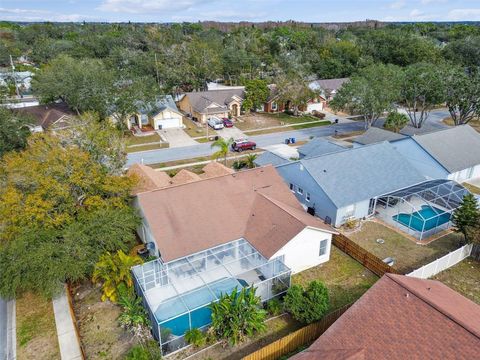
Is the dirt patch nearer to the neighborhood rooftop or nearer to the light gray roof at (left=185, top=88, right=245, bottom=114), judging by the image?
the neighborhood rooftop

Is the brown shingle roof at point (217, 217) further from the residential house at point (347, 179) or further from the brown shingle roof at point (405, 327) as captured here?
the brown shingle roof at point (405, 327)

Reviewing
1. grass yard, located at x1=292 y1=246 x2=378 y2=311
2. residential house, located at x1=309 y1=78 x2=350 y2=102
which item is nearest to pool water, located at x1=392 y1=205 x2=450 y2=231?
grass yard, located at x1=292 y1=246 x2=378 y2=311

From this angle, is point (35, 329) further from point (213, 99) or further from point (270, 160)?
point (213, 99)

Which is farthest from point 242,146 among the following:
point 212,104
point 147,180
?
point 147,180

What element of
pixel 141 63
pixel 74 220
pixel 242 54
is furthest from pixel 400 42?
pixel 74 220

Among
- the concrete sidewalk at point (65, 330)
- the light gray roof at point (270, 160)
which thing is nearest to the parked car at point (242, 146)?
the light gray roof at point (270, 160)

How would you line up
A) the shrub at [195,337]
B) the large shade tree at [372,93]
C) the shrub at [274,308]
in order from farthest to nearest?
the large shade tree at [372,93] < the shrub at [274,308] < the shrub at [195,337]
